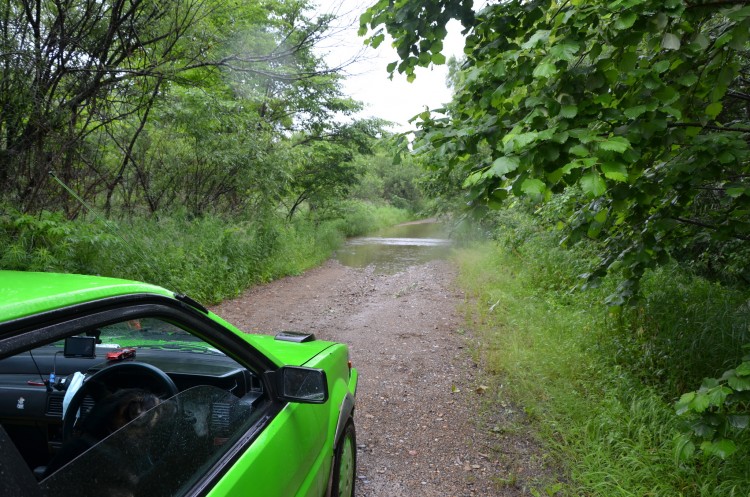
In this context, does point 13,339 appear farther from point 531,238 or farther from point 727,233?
point 531,238

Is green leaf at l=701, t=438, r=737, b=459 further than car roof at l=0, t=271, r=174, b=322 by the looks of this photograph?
Yes

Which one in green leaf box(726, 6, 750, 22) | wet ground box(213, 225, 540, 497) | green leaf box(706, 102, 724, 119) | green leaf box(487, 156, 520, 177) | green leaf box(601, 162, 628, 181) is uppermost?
green leaf box(726, 6, 750, 22)

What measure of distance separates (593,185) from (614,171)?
0.48 ft

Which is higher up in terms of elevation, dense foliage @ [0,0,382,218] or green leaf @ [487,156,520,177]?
dense foliage @ [0,0,382,218]

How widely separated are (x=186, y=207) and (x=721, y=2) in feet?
37.4

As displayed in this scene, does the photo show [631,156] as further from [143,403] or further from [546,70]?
[143,403]

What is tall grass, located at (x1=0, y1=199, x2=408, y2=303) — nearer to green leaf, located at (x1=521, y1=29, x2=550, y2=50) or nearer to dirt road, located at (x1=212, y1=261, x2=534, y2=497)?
dirt road, located at (x1=212, y1=261, x2=534, y2=497)

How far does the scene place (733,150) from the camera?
8.65ft

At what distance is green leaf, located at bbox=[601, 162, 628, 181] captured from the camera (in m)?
1.98

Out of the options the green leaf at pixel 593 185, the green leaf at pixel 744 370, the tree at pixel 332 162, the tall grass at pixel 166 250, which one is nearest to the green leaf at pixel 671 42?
the green leaf at pixel 593 185

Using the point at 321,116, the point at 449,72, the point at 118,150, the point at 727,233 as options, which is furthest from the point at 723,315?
the point at 449,72

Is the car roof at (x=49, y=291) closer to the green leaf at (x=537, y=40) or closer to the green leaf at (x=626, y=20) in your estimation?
the green leaf at (x=537, y=40)

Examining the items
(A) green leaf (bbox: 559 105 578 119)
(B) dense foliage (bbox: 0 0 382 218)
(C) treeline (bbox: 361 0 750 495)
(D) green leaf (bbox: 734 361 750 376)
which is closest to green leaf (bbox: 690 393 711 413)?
(C) treeline (bbox: 361 0 750 495)

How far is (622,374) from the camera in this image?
4117mm
